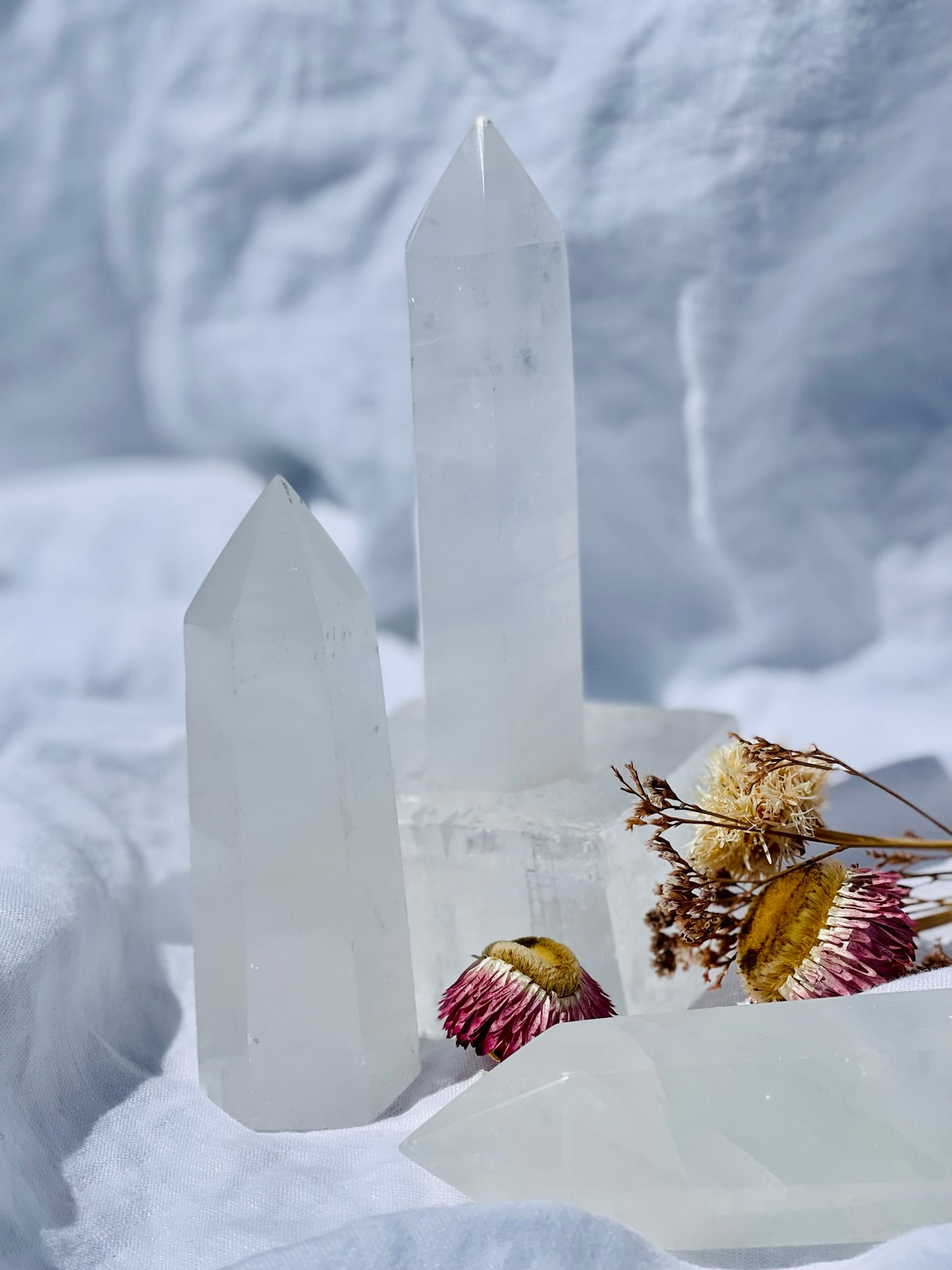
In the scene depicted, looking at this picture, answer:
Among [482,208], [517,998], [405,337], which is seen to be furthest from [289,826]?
[405,337]

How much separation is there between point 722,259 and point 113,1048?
61 centimetres

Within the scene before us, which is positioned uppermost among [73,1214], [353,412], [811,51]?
[811,51]

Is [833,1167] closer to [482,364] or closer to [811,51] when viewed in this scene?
[482,364]

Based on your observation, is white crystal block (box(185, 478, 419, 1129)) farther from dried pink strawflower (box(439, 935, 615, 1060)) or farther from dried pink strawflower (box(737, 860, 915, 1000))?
dried pink strawflower (box(737, 860, 915, 1000))

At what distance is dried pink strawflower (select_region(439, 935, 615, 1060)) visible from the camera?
0.51m

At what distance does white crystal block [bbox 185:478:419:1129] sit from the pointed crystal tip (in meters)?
0.14

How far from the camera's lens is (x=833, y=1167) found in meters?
0.42

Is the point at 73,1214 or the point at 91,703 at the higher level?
the point at 91,703

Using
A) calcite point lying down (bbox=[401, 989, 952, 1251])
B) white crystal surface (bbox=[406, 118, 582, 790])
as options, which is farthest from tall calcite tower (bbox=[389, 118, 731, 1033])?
calcite point lying down (bbox=[401, 989, 952, 1251])

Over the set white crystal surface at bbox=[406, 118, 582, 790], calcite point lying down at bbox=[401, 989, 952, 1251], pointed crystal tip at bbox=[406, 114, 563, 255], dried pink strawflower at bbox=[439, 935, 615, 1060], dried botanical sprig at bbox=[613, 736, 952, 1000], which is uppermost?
pointed crystal tip at bbox=[406, 114, 563, 255]

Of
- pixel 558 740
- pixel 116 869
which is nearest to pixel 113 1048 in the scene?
pixel 116 869

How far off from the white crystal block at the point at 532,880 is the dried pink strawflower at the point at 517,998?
0.05 meters

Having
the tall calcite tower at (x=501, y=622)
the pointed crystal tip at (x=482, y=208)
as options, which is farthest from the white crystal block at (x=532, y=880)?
A: the pointed crystal tip at (x=482, y=208)

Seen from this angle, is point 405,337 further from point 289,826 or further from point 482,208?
point 289,826
